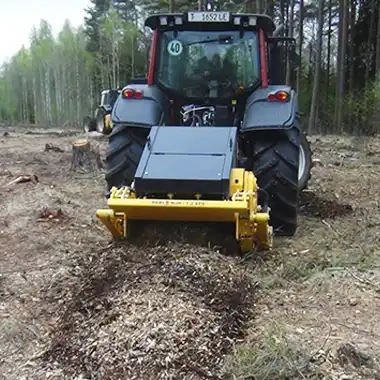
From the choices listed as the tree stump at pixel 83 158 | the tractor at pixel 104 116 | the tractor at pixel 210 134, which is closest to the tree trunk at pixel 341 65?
the tractor at pixel 104 116

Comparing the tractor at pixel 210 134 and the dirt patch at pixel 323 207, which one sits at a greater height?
the tractor at pixel 210 134

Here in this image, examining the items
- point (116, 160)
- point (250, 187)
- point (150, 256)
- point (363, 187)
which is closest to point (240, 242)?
point (250, 187)

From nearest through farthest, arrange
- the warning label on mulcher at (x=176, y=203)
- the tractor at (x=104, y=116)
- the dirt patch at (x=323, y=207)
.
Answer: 1. the warning label on mulcher at (x=176, y=203)
2. the dirt patch at (x=323, y=207)
3. the tractor at (x=104, y=116)

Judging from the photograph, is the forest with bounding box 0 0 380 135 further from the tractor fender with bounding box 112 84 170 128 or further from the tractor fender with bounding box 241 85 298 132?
the tractor fender with bounding box 241 85 298 132

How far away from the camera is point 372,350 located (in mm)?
2910

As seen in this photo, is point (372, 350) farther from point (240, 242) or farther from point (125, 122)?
point (125, 122)

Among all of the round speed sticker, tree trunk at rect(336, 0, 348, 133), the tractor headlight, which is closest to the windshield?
the round speed sticker

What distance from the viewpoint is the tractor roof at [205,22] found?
5.38m

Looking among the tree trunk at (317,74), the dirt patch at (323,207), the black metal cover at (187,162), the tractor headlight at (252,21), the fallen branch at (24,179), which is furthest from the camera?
the tree trunk at (317,74)

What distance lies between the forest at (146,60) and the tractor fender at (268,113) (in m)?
2.87

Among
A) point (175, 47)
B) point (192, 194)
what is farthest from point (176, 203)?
point (175, 47)

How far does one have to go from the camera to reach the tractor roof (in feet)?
17.6

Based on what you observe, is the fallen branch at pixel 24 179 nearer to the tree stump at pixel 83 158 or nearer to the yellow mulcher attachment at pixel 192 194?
the tree stump at pixel 83 158

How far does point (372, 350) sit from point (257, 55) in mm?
3179
